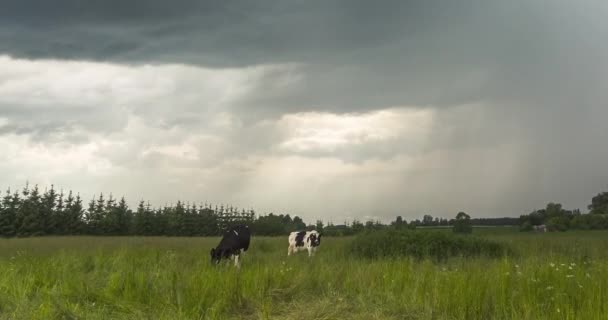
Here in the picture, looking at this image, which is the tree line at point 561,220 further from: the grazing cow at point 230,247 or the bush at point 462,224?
the grazing cow at point 230,247

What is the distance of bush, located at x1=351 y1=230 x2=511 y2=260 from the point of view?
21.7 meters

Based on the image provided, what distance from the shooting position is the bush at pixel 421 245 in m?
21.7

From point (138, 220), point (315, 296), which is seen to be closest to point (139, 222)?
point (138, 220)

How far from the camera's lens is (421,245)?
72.4 ft

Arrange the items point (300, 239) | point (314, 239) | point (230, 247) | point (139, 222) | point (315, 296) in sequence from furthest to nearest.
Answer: point (139, 222), point (300, 239), point (314, 239), point (230, 247), point (315, 296)

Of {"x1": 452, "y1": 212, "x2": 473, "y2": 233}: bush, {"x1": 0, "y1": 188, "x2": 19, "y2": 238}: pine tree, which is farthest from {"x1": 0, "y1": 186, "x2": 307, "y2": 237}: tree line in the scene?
{"x1": 452, "y1": 212, "x2": 473, "y2": 233}: bush

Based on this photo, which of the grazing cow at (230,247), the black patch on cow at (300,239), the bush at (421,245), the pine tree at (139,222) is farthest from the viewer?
the pine tree at (139,222)

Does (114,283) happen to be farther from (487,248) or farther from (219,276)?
(487,248)

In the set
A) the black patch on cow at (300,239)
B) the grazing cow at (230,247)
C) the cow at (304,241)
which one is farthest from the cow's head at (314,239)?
the grazing cow at (230,247)

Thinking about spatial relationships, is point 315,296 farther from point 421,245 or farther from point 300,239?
point 300,239

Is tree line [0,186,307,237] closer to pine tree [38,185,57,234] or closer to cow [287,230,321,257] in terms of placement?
pine tree [38,185,57,234]

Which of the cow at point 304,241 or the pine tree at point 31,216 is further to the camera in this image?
the pine tree at point 31,216

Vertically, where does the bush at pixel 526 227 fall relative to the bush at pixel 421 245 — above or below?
above

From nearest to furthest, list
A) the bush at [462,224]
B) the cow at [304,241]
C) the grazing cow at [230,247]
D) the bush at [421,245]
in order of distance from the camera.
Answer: the grazing cow at [230,247]
the bush at [421,245]
the cow at [304,241]
the bush at [462,224]
